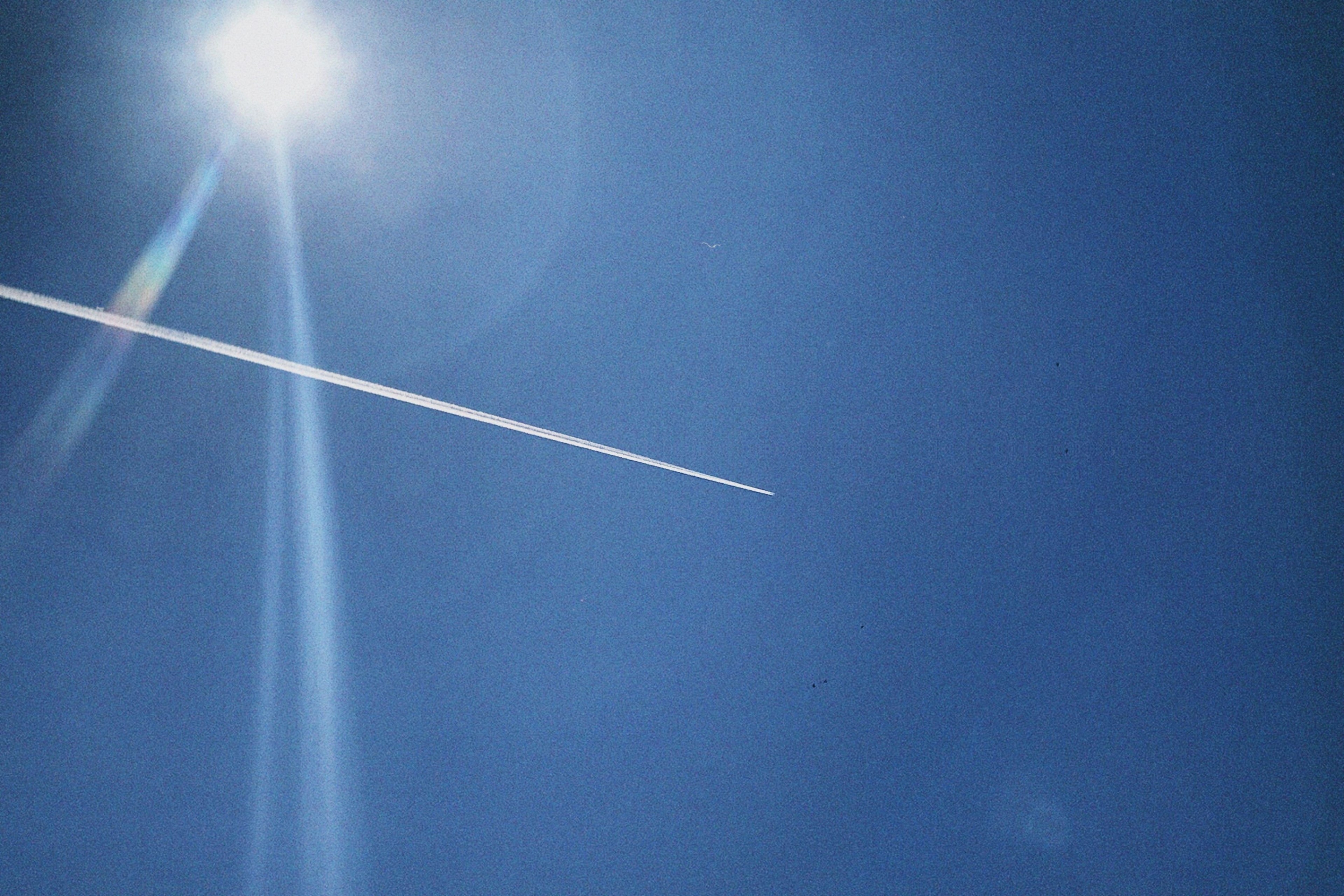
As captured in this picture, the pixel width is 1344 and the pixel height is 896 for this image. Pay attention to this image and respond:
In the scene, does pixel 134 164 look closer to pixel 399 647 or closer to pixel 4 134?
pixel 4 134

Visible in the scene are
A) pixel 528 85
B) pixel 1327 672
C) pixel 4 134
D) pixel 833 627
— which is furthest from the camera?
pixel 1327 672

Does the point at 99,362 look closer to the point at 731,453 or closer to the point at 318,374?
the point at 318,374

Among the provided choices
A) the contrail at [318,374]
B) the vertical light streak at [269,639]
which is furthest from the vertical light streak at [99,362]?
the vertical light streak at [269,639]

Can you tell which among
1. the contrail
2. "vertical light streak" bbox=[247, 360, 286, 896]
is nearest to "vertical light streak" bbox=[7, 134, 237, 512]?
the contrail

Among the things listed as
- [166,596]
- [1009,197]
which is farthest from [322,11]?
[1009,197]

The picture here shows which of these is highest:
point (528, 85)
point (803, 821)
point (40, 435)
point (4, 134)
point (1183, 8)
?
point (1183, 8)

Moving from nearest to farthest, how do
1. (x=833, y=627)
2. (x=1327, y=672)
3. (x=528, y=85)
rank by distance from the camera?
(x=528, y=85)
(x=833, y=627)
(x=1327, y=672)

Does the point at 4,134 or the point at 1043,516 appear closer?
the point at 4,134

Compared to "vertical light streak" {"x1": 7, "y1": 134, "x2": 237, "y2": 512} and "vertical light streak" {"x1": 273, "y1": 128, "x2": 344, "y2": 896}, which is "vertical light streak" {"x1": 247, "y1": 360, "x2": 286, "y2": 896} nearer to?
"vertical light streak" {"x1": 273, "y1": 128, "x2": 344, "y2": 896}
